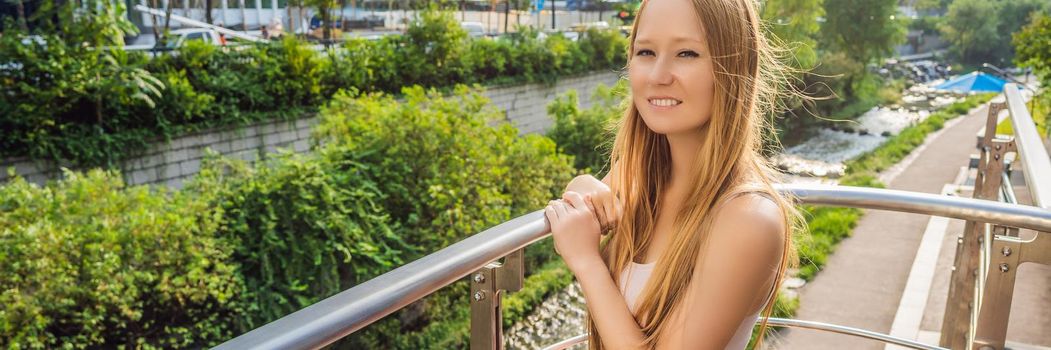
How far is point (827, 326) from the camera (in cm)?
169

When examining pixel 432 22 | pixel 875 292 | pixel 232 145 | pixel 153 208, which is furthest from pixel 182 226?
pixel 432 22

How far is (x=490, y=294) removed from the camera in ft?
3.72

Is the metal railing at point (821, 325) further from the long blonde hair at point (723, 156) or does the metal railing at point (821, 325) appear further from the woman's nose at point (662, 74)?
the woman's nose at point (662, 74)

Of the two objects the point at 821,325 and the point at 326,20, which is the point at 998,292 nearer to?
the point at 821,325

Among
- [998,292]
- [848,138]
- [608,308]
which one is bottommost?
[848,138]

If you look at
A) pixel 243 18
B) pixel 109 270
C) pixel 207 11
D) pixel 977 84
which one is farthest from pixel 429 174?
pixel 977 84

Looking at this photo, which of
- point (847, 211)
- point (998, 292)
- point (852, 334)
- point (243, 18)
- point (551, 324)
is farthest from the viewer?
point (243, 18)

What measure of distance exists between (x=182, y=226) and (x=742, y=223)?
5659 mm

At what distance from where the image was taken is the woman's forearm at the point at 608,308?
3.37 feet

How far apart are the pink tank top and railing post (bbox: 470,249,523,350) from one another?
161 millimetres

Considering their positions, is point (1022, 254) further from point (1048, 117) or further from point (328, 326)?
point (1048, 117)

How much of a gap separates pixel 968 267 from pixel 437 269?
1.44 meters

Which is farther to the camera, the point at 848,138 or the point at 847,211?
the point at 848,138

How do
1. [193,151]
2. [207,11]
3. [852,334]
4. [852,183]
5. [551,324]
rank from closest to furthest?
[852,334] → [551,324] → [193,151] → [852,183] → [207,11]
